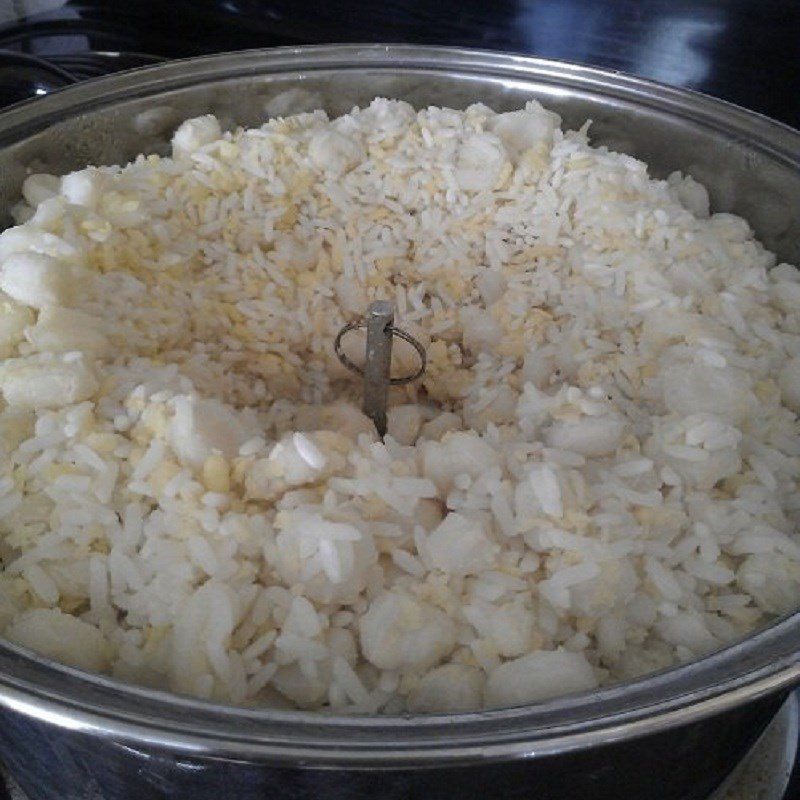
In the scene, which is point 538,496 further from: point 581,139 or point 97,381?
point 581,139

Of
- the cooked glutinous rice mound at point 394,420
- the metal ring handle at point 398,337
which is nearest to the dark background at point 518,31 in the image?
the cooked glutinous rice mound at point 394,420

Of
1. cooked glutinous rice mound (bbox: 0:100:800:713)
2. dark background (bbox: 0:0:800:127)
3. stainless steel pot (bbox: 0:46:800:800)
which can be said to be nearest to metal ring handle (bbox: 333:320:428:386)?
cooked glutinous rice mound (bbox: 0:100:800:713)

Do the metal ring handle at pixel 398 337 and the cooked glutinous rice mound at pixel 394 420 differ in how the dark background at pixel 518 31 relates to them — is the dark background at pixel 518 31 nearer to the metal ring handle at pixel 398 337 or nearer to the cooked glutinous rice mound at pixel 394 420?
the cooked glutinous rice mound at pixel 394 420

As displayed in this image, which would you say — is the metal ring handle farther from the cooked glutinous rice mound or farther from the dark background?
the dark background

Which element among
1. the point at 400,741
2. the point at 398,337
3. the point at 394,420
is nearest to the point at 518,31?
the point at 398,337

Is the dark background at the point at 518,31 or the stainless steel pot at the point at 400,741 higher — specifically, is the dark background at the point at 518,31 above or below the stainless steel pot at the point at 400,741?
above

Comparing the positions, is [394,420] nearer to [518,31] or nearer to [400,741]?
[400,741]

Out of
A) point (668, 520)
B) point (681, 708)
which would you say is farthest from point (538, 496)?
point (681, 708)
